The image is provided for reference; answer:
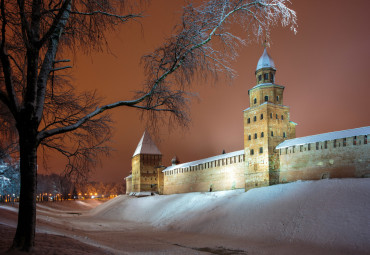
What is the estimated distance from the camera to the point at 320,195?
62.0 ft

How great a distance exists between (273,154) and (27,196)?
76.9 feet

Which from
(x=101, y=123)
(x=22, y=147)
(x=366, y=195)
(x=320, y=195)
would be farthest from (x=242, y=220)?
(x=22, y=147)

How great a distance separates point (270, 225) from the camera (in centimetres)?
1852

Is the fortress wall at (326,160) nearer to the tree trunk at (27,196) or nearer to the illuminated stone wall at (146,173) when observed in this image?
the tree trunk at (27,196)

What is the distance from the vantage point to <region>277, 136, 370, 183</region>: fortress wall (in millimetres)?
20703

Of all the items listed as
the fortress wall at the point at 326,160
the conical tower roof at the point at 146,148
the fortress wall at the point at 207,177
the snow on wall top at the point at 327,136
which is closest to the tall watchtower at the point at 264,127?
the fortress wall at the point at 326,160

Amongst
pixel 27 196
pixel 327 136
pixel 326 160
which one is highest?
pixel 327 136

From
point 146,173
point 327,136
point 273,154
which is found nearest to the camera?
point 327,136

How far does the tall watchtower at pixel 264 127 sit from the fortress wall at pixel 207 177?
2777mm

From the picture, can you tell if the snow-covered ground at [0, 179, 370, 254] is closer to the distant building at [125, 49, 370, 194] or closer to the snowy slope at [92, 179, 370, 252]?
the snowy slope at [92, 179, 370, 252]

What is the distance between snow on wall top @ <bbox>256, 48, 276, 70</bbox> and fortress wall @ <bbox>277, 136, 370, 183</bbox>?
27.7 feet

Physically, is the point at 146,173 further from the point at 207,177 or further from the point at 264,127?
the point at 264,127

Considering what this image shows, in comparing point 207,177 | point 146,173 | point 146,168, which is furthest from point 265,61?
point 146,173

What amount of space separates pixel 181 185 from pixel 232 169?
1106cm
